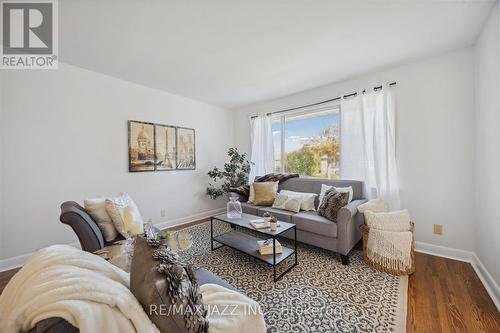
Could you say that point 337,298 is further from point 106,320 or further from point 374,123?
point 374,123

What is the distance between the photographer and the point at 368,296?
171cm

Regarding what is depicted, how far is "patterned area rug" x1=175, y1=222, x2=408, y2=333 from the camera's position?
1456mm

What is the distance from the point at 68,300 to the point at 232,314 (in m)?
0.63

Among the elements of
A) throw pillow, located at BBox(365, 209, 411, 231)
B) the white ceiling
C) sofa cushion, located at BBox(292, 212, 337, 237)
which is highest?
the white ceiling

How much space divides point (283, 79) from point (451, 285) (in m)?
3.05


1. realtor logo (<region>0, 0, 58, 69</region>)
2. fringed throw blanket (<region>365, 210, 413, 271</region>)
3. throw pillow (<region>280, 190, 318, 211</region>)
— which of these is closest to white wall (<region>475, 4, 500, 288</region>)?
fringed throw blanket (<region>365, 210, 413, 271</region>)

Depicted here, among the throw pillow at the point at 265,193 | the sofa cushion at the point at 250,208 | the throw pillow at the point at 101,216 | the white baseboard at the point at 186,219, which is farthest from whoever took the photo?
the white baseboard at the point at 186,219

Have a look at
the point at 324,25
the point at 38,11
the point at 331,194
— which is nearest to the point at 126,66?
the point at 38,11

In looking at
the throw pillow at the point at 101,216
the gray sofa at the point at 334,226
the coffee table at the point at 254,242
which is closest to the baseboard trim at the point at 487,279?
the gray sofa at the point at 334,226

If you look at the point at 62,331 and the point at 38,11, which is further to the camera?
the point at 38,11

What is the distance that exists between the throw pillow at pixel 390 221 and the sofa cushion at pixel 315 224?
394 mm

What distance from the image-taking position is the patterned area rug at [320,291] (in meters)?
1.46

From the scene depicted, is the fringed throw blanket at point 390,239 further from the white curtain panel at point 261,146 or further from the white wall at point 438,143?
the white curtain panel at point 261,146

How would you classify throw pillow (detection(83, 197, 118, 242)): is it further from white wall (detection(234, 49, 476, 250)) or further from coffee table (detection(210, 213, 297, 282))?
white wall (detection(234, 49, 476, 250))
